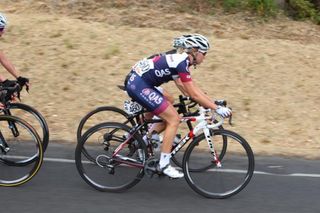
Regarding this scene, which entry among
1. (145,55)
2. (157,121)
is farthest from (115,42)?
(157,121)

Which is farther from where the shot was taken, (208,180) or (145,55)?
(145,55)

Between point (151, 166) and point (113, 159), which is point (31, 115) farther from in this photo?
point (151, 166)

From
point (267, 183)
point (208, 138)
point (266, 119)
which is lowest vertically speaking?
point (266, 119)

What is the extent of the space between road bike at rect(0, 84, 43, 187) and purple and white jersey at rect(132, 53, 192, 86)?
148 cm

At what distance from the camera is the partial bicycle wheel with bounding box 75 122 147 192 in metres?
6.55

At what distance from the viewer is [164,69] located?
6465mm

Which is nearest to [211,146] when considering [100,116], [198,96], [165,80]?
[198,96]

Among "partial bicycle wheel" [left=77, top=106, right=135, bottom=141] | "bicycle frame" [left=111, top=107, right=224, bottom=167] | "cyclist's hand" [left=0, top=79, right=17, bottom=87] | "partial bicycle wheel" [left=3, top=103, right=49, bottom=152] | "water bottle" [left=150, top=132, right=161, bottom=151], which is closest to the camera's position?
"bicycle frame" [left=111, top=107, right=224, bottom=167]

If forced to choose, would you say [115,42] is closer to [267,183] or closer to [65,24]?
[65,24]

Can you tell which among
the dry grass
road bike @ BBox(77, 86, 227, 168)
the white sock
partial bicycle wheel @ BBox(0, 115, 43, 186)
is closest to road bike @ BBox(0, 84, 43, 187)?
partial bicycle wheel @ BBox(0, 115, 43, 186)

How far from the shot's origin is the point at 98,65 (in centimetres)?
1165

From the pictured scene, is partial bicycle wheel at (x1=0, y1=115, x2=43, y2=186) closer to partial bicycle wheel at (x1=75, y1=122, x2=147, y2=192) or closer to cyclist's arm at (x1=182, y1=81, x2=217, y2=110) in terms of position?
partial bicycle wheel at (x1=75, y1=122, x2=147, y2=192)

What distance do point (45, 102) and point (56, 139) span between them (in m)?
1.65

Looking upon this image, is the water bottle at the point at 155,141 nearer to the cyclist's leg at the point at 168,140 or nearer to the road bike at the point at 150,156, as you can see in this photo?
the road bike at the point at 150,156
